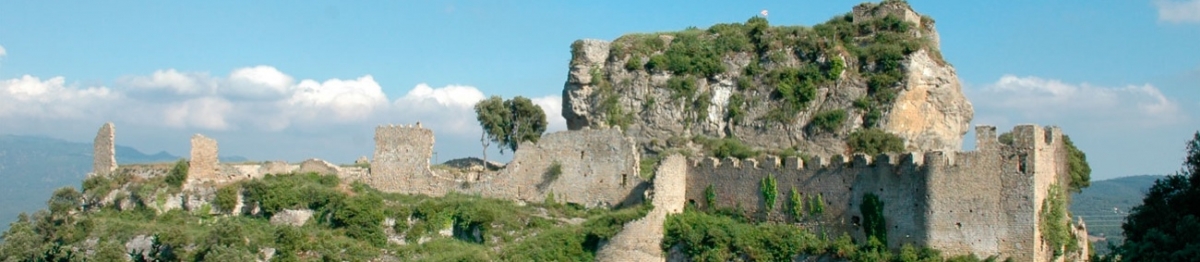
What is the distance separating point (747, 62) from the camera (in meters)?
48.1

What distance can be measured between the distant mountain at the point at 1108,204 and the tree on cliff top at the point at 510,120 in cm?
2553

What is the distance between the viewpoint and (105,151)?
134 ft

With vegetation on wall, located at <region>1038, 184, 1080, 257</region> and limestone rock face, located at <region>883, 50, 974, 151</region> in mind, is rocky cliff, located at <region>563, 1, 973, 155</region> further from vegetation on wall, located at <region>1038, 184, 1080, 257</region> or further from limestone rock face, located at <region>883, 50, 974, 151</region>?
vegetation on wall, located at <region>1038, 184, 1080, 257</region>

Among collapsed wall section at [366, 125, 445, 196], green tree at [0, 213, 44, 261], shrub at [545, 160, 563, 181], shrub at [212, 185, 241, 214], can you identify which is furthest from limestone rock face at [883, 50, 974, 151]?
green tree at [0, 213, 44, 261]

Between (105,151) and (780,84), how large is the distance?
73.4ft

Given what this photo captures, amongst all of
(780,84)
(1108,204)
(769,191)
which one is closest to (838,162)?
(769,191)

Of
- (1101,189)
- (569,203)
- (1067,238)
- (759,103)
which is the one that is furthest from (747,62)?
(1101,189)

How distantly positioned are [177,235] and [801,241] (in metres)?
15.9

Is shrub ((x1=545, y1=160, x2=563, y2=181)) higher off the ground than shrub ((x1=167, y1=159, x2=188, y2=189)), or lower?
higher

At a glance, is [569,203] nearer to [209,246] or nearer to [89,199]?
[209,246]

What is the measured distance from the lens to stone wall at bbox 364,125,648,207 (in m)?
35.2

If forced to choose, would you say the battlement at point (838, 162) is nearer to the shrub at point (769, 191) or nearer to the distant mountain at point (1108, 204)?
the shrub at point (769, 191)

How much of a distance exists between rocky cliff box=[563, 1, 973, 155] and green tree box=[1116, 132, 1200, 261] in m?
11.6

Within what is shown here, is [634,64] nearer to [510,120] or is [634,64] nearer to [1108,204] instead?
[510,120]
